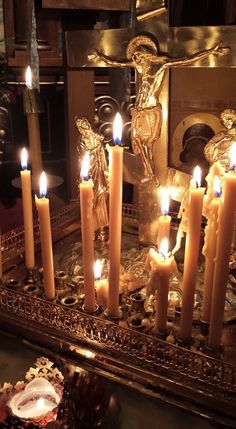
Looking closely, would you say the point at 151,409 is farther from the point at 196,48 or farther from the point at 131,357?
the point at 196,48

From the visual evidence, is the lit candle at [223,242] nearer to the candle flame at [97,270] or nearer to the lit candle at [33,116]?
the candle flame at [97,270]

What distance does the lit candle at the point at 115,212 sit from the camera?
2.48 ft

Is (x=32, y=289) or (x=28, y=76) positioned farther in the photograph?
(x=28, y=76)

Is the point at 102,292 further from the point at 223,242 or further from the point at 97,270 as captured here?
the point at 223,242

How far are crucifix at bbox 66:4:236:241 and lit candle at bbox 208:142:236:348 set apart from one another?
29cm

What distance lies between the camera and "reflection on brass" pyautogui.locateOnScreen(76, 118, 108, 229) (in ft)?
3.39

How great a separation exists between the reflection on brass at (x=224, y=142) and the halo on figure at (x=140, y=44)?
0.21m

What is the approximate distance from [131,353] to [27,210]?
0.39m

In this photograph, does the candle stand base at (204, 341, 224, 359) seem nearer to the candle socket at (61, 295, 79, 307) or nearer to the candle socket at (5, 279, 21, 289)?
the candle socket at (61, 295, 79, 307)

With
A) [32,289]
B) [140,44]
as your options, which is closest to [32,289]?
[32,289]

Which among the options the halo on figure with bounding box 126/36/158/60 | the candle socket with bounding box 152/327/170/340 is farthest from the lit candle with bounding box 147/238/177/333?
the halo on figure with bounding box 126/36/158/60

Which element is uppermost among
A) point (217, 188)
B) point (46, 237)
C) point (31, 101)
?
point (31, 101)

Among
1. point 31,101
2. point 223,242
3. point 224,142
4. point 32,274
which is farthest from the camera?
point 31,101

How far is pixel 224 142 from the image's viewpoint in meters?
0.90
